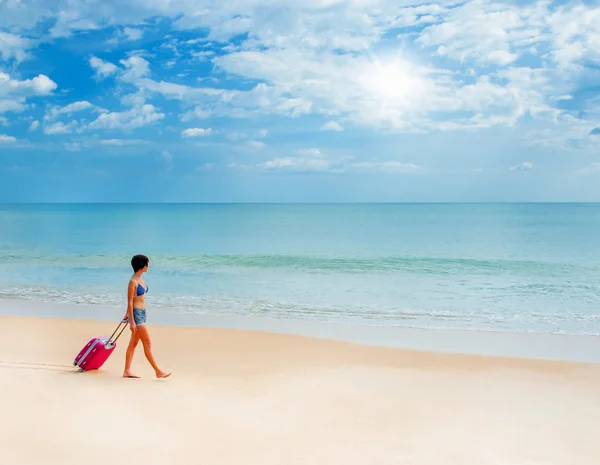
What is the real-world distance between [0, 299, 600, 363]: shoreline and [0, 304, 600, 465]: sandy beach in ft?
2.29

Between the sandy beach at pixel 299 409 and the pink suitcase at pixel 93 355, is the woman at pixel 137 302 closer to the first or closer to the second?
the pink suitcase at pixel 93 355

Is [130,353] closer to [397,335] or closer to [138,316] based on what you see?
[138,316]

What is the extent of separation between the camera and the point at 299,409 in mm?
6383

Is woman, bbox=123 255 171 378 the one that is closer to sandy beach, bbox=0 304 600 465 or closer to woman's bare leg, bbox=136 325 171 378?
woman's bare leg, bbox=136 325 171 378

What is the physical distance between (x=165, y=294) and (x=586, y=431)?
44.6ft

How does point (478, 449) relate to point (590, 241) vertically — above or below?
below

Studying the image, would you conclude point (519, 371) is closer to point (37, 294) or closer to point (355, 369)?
point (355, 369)

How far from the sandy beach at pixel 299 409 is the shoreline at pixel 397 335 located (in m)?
0.70

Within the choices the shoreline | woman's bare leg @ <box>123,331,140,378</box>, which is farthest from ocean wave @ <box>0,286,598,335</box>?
woman's bare leg @ <box>123,331,140,378</box>

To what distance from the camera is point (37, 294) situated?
17.2 m

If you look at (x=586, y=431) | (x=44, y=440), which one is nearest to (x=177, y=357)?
(x=44, y=440)

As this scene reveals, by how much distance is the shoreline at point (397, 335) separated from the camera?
10023 millimetres

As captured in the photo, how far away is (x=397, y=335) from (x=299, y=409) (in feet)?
17.6

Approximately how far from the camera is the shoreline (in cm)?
1002
